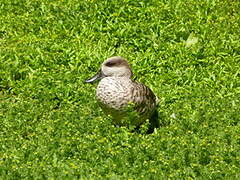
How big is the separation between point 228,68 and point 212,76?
449 mm

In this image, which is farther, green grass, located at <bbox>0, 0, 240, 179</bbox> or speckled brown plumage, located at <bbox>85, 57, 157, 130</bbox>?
speckled brown plumage, located at <bbox>85, 57, 157, 130</bbox>

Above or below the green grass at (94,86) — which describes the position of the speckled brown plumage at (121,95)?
above

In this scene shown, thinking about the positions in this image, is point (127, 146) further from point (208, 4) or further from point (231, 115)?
point (208, 4)

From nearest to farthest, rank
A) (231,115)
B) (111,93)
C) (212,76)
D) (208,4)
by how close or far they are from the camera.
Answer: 1. (111,93)
2. (231,115)
3. (212,76)
4. (208,4)

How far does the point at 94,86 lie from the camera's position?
912 cm

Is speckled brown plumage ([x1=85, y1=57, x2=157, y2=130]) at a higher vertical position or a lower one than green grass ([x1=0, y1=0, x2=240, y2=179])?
higher

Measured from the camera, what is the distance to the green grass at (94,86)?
6734mm

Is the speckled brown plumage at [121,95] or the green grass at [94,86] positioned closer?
the green grass at [94,86]

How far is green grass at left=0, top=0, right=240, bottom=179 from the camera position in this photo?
6734 mm

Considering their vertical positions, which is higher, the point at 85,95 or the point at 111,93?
the point at 111,93

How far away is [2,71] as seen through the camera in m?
9.34

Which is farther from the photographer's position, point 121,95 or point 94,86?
point 94,86

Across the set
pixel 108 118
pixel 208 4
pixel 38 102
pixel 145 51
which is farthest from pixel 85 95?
pixel 208 4

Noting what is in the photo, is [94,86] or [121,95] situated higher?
[121,95]
